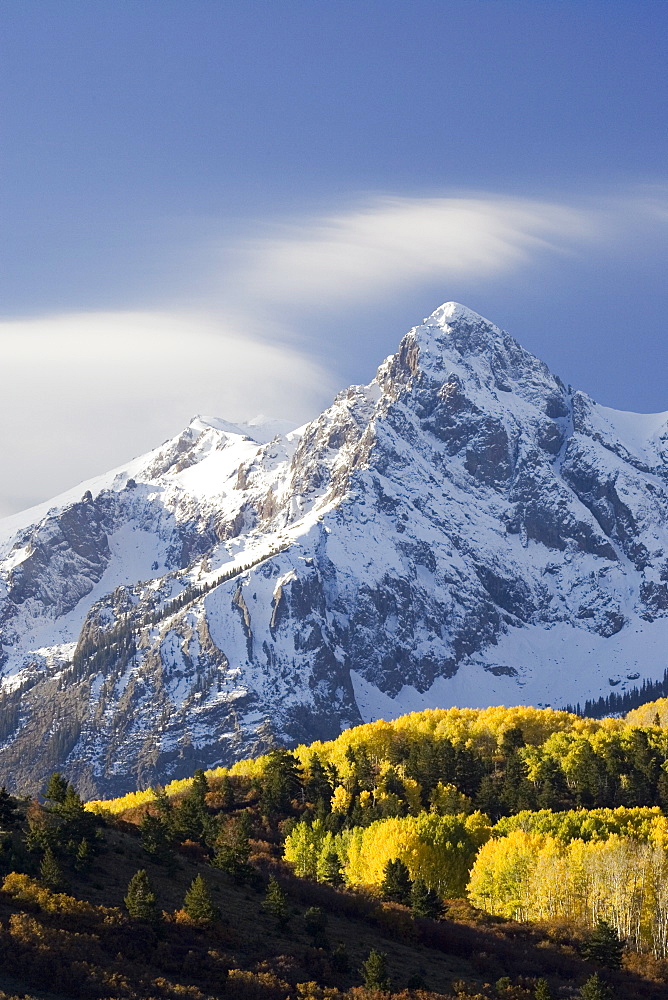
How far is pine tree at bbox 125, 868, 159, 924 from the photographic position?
81.7m

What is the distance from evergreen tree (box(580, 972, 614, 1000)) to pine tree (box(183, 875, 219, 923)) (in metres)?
25.7

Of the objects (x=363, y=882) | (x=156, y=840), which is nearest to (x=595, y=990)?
(x=156, y=840)

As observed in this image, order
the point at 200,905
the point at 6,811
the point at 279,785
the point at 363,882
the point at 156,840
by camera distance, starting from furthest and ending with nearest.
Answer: the point at 279,785 < the point at 363,882 < the point at 156,840 < the point at 6,811 < the point at 200,905

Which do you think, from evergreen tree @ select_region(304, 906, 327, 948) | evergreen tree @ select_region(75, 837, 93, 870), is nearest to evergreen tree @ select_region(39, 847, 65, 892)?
evergreen tree @ select_region(75, 837, 93, 870)

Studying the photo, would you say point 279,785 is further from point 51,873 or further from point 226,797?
point 51,873

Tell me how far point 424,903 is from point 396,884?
785 cm

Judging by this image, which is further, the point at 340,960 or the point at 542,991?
the point at 542,991

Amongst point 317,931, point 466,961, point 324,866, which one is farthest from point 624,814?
point 317,931

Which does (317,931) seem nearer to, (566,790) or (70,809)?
(70,809)

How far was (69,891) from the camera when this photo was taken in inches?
3327

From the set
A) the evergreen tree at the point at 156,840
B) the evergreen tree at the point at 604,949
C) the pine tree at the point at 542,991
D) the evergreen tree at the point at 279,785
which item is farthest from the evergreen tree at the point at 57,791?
the evergreen tree at the point at 279,785

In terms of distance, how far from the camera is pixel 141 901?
8256cm

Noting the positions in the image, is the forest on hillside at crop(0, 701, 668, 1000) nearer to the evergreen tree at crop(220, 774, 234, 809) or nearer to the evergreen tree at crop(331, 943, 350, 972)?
the evergreen tree at crop(331, 943, 350, 972)

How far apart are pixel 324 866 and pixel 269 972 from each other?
5668cm
